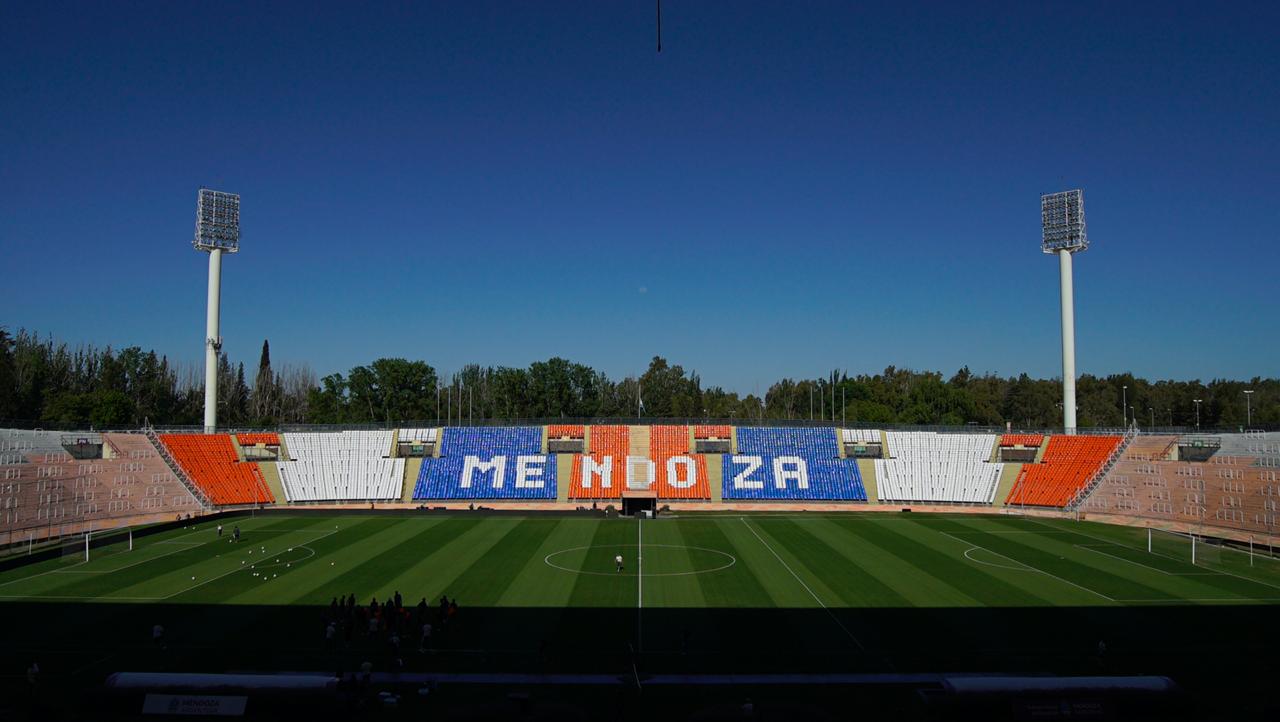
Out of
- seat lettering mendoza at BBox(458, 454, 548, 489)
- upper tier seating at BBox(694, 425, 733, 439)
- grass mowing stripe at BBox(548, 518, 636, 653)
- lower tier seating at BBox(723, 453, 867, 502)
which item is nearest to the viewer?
grass mowing stripe at BBox(548, 518, 636, 653)

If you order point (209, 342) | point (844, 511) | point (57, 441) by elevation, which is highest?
point (209, 342)

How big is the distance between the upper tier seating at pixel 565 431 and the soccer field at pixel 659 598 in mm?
21450

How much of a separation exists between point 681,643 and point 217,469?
51586 mm

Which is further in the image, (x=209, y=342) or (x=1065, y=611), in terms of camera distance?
(x=209, y=342)

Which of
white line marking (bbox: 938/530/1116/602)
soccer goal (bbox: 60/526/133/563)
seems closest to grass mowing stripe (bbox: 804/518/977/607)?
white line marking (bbox: 938/530/1116/602)

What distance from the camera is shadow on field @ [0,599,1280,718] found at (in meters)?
24.2

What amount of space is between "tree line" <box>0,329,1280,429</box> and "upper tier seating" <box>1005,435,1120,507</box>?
2237 cm

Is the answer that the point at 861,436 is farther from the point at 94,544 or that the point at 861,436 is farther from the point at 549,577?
the point at 94,544

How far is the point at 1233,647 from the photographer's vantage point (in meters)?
26.6

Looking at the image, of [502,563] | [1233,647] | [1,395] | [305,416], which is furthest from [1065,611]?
[305,416]

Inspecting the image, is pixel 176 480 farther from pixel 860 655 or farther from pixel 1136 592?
pixel 1136 592

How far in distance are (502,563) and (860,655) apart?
19.8m

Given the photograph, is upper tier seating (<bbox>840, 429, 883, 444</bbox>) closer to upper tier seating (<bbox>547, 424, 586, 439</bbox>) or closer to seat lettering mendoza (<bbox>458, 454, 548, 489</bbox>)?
upper tier seating (<bbox>547, 424, 586, 439</bbox>)

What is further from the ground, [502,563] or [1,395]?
[1,395]
